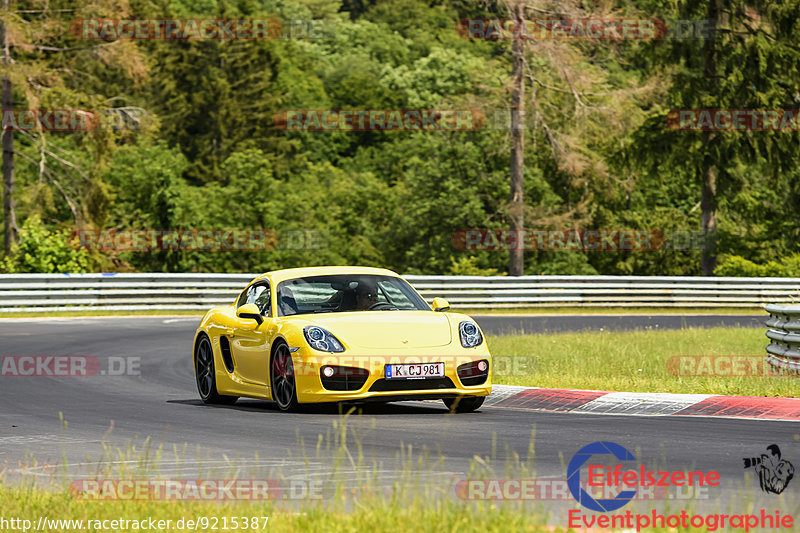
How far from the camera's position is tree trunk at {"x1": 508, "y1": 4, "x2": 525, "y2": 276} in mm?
40031

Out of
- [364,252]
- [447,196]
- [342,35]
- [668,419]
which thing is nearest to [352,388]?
[668,419]

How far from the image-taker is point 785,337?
581 inches

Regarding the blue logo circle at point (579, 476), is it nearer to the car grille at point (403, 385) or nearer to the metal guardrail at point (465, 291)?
the car grille at point (403, 385)

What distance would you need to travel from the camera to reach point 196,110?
9156cm

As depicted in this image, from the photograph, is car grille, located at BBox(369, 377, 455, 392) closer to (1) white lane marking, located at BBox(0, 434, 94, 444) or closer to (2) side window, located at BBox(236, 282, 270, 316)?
(2) side window, located at BBox(236, 282, 270, 316)

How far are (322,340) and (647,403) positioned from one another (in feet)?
9.90

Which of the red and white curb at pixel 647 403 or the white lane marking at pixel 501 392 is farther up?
the red and white curb at pixel 647 403

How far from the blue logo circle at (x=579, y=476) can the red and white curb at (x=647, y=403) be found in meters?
2.52

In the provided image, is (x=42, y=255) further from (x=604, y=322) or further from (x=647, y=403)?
(x=647, y=403)

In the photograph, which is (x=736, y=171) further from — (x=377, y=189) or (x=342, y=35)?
(x=342, y=35)

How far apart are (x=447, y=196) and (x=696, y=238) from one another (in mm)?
13098

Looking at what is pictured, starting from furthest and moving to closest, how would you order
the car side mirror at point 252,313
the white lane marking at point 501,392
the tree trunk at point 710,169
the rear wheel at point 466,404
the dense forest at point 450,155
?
the tree trunk at point 710,169
the dense forest at point 450,155
the white lane marking at point 501,392
the car side mirror at point 252,313
the rear wheel at point 466,404

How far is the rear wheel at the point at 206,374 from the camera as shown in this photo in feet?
43.2

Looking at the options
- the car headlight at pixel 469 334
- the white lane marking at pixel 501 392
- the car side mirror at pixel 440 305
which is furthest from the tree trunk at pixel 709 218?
the car headlight at pixel 469 334
